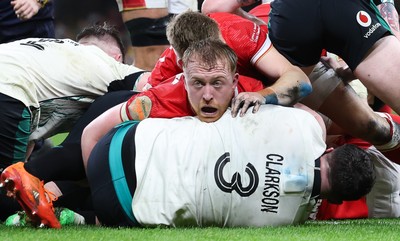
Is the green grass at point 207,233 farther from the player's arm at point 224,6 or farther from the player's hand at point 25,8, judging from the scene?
the player's hand at point 25,8

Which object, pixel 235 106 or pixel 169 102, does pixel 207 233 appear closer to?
pixel 235 106

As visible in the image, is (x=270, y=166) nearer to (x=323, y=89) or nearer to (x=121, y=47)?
(x=323, y=89)

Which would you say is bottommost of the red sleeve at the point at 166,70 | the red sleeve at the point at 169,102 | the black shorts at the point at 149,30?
the black shorts at the point at 149,30

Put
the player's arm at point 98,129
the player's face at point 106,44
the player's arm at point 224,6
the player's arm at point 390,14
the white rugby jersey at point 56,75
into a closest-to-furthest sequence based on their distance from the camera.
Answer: the player's arm at point 98,129 → the white rugby jersey at point 56,75 → the player's arm at point 224,6 → the player's arm at point 390,14 → the player's face at point 106,44

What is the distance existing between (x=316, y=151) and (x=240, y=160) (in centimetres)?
31

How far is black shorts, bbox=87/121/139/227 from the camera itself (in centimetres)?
409

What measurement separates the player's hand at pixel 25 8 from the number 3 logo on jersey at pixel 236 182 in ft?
8.20

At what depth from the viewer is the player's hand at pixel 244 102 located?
416 cm

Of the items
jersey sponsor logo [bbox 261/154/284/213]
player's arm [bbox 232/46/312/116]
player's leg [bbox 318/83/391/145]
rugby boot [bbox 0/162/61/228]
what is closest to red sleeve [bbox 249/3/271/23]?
player's leg [bbox 318/83/391/145]

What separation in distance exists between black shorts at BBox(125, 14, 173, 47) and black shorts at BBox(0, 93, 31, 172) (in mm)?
2103

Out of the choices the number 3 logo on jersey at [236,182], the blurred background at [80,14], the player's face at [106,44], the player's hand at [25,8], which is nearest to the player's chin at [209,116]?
the number 3 logo on jersey at [236,182]

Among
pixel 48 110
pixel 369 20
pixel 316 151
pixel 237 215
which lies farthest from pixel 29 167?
pixel 369 20

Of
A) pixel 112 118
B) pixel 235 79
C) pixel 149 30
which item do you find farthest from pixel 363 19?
pixel 149 30

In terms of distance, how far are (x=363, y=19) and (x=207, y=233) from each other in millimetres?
1266
